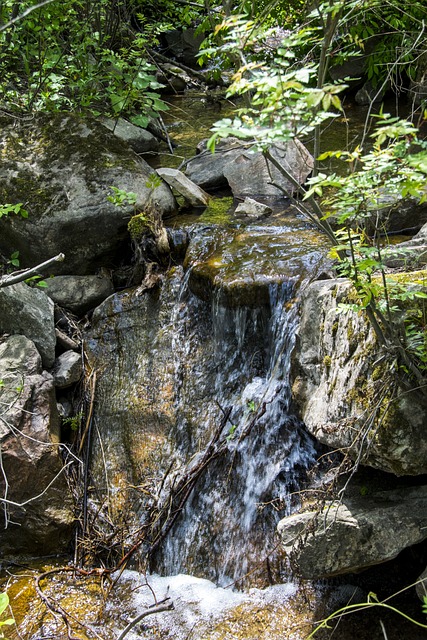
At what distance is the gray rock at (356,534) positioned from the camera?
328 centimetres

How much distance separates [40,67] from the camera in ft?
21.7

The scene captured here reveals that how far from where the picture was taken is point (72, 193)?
5.89m

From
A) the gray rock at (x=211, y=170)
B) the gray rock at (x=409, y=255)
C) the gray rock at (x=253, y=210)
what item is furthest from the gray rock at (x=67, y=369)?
the gray rock at (x=211, y=170)

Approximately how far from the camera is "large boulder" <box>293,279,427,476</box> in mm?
3090

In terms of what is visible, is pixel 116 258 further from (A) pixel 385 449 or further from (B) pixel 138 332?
(A) pixel 385 449

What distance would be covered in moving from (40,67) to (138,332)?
325cm

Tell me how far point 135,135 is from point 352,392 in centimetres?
591

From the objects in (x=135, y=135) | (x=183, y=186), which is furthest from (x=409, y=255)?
(x=135, y=135)

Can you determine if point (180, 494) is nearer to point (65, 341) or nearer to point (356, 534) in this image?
point (356, 534)

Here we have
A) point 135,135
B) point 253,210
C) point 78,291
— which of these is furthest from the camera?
point 135,135

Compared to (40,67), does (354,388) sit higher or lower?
lower

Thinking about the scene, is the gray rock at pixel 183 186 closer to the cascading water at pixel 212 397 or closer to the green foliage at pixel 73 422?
the cascading water at pixel 212 397

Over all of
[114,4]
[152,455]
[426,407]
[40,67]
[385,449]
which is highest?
[114,4]

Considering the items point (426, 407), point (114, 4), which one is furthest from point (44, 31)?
point (426, 407)
